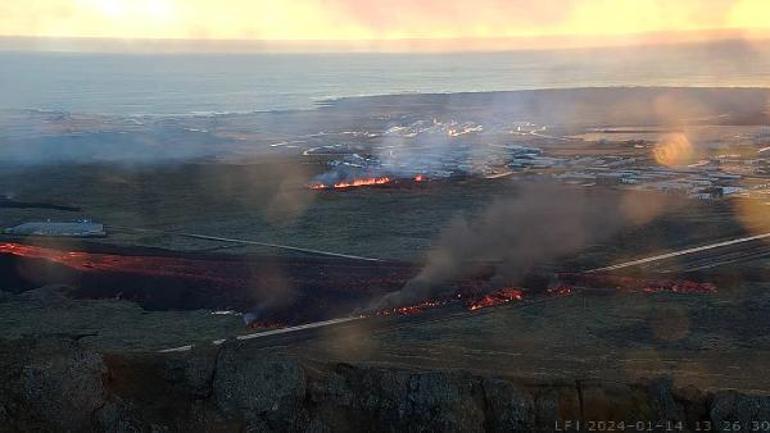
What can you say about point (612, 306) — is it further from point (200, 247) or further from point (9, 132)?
point (9, 132)

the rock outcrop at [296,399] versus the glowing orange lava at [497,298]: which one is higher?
the glowing orange lava at [497,298]

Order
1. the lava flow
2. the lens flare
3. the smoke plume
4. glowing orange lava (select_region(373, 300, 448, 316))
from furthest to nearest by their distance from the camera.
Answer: the lens flare, the lava flow, the smoke plume, glowing orange lava (select_region(373, 300, 448, 316))

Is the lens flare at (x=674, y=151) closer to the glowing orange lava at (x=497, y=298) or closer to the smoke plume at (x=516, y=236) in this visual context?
the smoke plume at (x=516, y=236)

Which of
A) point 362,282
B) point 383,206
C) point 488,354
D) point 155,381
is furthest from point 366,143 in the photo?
point 155,381

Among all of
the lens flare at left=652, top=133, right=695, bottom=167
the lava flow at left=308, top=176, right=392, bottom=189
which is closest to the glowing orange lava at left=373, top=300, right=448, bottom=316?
the lava flow at left=308, top=176, right=392, bottom=189

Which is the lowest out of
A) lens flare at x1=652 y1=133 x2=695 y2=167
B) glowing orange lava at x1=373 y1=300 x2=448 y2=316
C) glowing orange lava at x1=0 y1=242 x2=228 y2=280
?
glowing orange lava at x1=373 y1=300 x2=448 y2=316

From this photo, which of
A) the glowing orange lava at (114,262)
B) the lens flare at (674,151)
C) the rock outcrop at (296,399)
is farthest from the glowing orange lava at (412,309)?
the lens flare at (674,151)

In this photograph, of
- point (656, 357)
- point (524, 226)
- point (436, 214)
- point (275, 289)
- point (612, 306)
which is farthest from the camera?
point (436, 214)

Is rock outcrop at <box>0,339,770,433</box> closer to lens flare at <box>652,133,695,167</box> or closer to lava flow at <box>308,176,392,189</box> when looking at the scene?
lava flow at <box>308,176,392,189</box>
